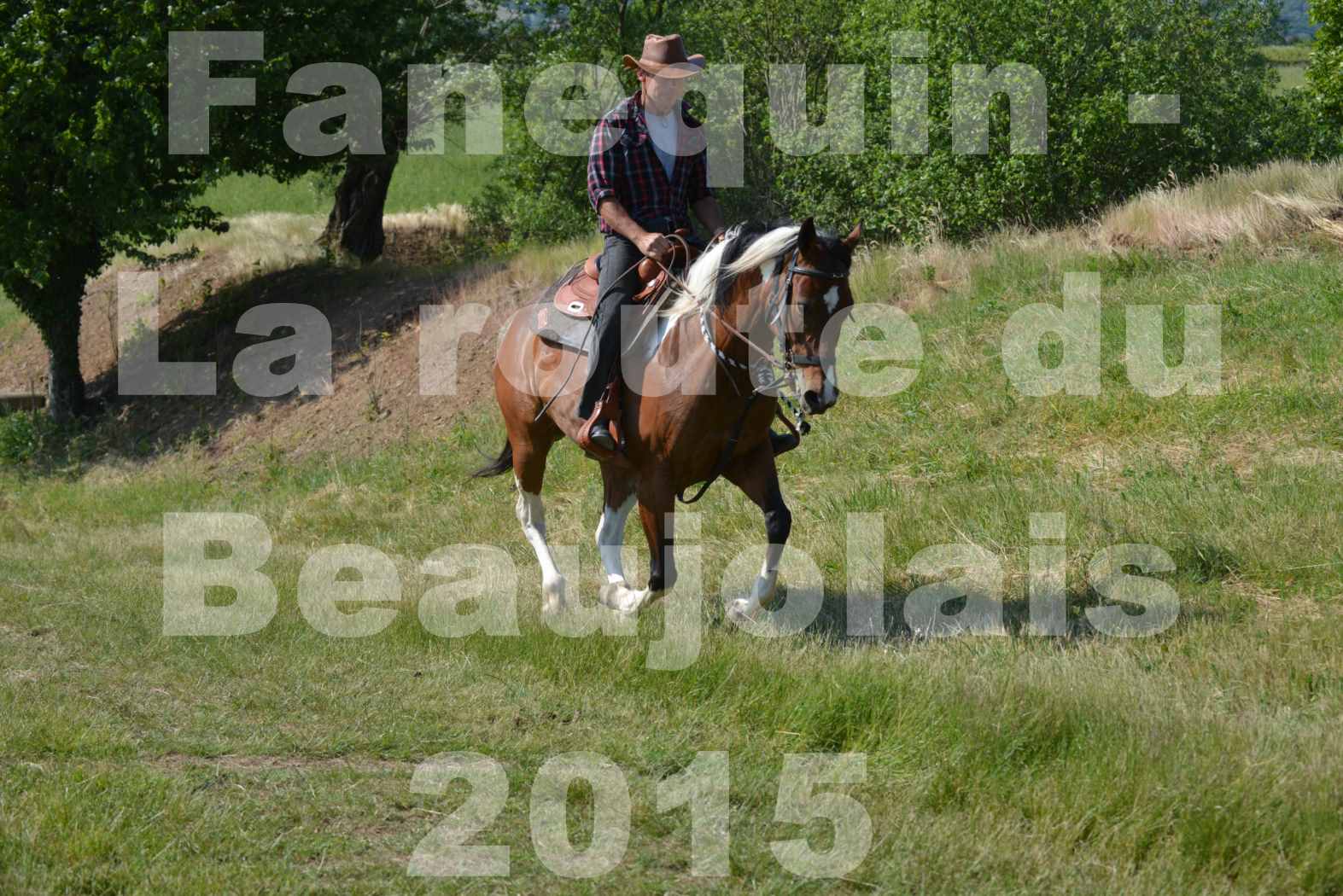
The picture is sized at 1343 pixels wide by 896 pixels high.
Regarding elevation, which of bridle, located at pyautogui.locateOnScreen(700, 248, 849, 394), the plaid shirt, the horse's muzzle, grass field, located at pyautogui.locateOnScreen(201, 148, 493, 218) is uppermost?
grass field, located at pyautogui.locateOnScreen(201, 148, 493, 218)

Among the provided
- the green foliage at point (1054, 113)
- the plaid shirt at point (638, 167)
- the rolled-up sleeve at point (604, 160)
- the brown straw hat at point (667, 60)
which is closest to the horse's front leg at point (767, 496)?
the plaid shirt at point (638, 167)

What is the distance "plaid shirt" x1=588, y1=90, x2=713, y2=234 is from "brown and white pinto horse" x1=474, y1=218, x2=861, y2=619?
0.72 metres

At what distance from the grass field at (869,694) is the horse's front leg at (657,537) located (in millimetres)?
175

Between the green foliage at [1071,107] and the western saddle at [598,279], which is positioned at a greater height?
the green foliage at [1071,107]

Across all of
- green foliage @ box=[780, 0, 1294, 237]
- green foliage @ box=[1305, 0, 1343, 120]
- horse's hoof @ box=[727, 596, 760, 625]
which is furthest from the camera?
green foliage @ box=[1305, 0, 1343, 120]

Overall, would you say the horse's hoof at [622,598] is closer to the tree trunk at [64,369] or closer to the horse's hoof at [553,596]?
the horse's hoof at [553,596]

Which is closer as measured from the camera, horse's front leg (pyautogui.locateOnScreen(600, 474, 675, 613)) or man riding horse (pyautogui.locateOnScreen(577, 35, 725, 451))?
horse's front leg (pyautogui.locateOnScreen(600, 474, 675, 613))

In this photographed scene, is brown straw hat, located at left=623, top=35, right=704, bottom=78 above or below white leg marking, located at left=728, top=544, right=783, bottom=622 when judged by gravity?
above

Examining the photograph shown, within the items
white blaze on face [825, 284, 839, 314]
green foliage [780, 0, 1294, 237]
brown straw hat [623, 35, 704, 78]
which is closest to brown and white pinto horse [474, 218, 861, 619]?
white blaze on face [825, 284, 839, 314]

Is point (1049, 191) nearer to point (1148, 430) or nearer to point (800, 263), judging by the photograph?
point (1148, 430)

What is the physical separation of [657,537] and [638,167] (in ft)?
A: 8.18

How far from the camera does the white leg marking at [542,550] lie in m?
9.61

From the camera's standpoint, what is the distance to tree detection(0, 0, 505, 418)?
19.0 metres

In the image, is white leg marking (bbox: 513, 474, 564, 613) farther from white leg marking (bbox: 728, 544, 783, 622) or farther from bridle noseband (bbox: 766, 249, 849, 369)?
bridle noseband (bbox: 766, 249, 849, 369)
